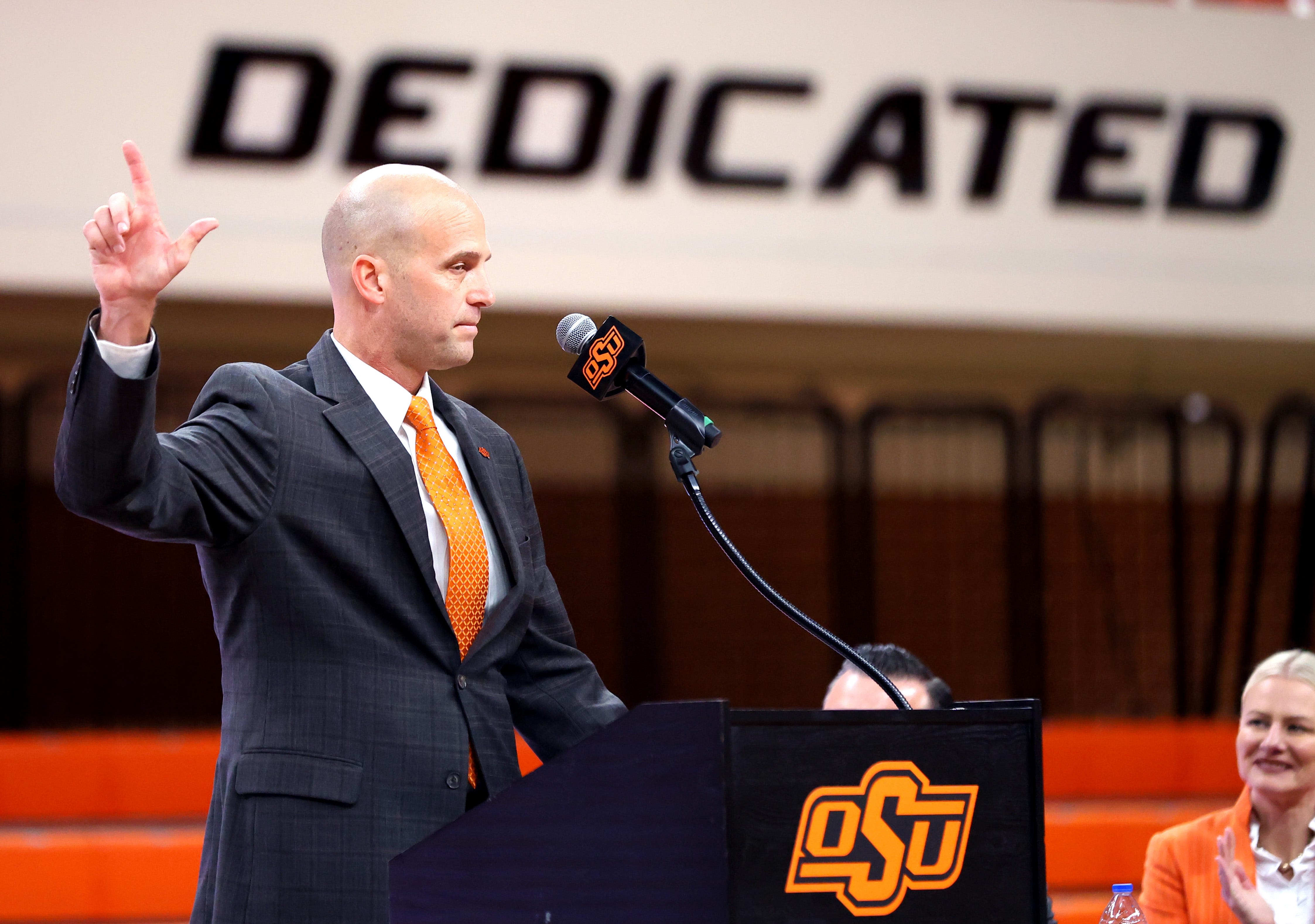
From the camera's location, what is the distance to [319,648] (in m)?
1.43

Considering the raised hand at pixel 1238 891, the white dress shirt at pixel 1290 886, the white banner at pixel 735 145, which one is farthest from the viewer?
the white banner at pixel 735 145

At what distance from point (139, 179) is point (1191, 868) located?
6.88ft

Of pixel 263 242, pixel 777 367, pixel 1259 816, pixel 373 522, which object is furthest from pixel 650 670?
pixel 373 522

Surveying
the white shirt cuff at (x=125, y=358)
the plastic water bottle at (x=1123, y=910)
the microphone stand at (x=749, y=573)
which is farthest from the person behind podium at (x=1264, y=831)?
the white shirt cuff at (x=125, y=358)

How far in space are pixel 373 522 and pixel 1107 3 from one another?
584 cm

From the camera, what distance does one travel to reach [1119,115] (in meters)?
6.50

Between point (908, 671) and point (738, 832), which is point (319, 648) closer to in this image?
point (738, 832)

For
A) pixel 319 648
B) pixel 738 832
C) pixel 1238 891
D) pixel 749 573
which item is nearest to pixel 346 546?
pixel 319 648

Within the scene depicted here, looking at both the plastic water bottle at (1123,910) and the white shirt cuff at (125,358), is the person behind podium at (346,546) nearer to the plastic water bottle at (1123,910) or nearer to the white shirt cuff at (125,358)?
the white shirt cuff at (125,358)

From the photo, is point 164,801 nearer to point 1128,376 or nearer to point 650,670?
point 650,670

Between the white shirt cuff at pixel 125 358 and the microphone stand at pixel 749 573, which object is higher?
the white shirt cuff at pixel 125 358

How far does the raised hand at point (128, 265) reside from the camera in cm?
125

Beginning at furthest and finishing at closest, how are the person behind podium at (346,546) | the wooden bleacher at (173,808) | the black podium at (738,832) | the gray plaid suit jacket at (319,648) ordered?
Result: the wooden bleacher at (173,808), the gray plaid suit jacket at (319,648), the person behind podium at (346,546), the black podium at (738,832)

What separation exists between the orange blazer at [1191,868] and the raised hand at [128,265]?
1979 millimetres
